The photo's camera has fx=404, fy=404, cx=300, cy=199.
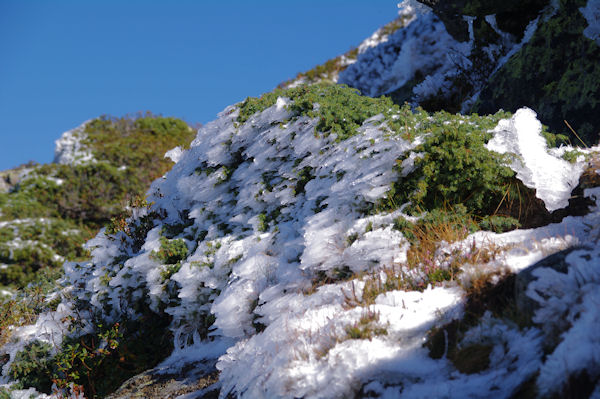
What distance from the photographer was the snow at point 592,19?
675cm

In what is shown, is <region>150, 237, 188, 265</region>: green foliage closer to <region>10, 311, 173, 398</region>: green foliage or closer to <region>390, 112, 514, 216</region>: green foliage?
<region>10, 311, 173, 398</region>: green foliage

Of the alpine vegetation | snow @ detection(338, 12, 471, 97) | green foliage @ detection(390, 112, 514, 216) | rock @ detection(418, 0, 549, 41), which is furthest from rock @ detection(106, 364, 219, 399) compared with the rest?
snow @ detection(338, 12, 471, 97)

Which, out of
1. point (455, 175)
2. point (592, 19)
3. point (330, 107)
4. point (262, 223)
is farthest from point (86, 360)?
point (592, 19)

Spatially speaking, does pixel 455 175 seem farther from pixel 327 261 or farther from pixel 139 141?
pixel 139 141

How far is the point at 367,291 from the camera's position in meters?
4.17

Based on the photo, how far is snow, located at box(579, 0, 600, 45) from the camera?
675cm

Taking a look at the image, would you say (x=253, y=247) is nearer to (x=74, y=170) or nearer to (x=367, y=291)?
(x=367, y=291)

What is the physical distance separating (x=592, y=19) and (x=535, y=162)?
3.60 meters

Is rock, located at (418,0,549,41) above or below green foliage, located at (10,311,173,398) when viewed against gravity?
above

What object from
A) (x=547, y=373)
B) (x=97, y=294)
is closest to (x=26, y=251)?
(x=97, y=294)

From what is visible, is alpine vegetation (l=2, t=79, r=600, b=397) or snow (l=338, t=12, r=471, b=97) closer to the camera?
alpine vegetation (l=2, t=79, r=600, b=397)

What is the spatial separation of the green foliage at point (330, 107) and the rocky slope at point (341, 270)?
4 centimetres

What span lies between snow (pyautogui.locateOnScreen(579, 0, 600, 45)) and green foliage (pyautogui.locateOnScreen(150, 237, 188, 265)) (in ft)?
25.0

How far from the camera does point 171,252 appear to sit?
21.3 ft
